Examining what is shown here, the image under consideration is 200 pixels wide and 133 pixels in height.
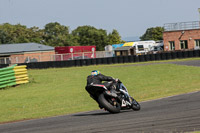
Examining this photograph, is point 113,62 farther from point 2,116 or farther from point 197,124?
point 197,124

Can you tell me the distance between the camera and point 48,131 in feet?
28.3

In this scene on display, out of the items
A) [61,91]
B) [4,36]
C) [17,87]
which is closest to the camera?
[61,91]

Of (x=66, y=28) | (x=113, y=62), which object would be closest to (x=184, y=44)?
Result: (x=113, y=62)

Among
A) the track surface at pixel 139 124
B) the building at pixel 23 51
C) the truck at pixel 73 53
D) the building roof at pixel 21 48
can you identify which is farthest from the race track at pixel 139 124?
the building roof at pixel 21 48

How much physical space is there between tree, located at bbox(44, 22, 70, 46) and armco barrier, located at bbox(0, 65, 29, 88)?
237 ft

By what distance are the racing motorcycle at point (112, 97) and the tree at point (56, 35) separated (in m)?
86.7

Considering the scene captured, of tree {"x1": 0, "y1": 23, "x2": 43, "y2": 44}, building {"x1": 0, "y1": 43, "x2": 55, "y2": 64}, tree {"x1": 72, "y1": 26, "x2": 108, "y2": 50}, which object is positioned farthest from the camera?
tree {"x1": 72, "y1": 26, "x2": 108, "y2": 50}

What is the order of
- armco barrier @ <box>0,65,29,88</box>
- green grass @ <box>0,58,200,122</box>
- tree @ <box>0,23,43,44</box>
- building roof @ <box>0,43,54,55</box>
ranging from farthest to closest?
tree @ <box>0,23,43,44</box>, building roof @ <box>0,43,54,55</box>, armco barrier @ <box>0,65,29,88</box>, green grass @ <box>0,58,200,122</box>

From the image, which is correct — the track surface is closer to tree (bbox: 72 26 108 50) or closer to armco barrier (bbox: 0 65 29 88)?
armco barrier (bbox: 0 65 29 88)

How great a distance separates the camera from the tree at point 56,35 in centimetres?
9819

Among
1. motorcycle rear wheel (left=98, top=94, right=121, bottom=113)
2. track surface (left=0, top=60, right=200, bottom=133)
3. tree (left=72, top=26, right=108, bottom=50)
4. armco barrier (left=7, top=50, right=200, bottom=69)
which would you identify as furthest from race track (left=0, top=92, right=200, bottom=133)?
tree (left=72, top=26, right=108, bottom=50)

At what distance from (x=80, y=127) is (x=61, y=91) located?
11952 millimetres

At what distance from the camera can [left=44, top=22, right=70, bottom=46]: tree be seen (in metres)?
98.2

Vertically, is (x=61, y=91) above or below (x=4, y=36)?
below
